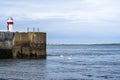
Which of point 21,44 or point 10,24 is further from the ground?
point 10,24

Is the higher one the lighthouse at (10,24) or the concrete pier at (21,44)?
the lighthouse at (10,24)

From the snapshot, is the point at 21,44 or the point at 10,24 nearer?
the point at 21,44

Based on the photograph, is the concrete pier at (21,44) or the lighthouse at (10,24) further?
the lighthouse at (10,24)

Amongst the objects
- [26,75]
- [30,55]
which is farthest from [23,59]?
[26,75]

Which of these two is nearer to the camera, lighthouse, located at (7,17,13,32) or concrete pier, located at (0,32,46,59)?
concrete pier, located at (0,32,46,59)

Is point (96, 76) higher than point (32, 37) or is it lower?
lower

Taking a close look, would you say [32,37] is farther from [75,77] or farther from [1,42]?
[75,77]

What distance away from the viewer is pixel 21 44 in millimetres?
48031

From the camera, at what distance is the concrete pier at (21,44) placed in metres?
47.8

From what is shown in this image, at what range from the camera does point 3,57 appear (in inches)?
1929

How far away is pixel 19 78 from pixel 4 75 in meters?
2.34

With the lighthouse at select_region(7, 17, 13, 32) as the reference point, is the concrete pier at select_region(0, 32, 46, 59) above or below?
below

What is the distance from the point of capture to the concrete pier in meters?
47.8

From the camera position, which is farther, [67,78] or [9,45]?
[9,45]
